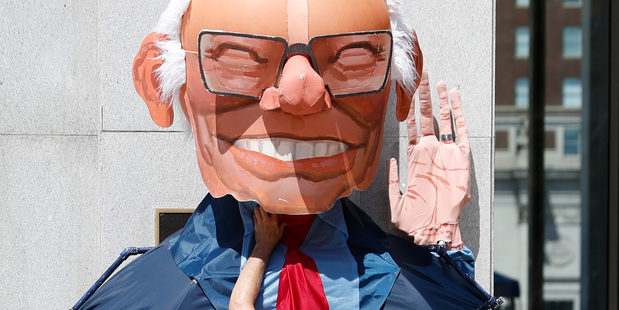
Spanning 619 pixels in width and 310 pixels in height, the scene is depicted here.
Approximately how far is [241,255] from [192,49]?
0.58m

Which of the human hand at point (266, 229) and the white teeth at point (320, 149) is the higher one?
the white teeth at point (320, 149)

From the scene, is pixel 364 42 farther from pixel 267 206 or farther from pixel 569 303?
pixel 569 303

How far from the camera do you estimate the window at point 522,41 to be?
5.03 meters

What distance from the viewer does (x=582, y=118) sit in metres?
4.88

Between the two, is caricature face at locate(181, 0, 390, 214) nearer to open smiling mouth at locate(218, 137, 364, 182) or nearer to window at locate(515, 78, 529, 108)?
open smiling mouth at locate(218, 137, 364, 182)

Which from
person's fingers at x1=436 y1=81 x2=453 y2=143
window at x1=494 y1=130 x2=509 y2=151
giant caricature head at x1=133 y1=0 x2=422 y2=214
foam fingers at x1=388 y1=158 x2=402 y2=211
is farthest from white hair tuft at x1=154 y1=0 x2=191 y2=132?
window at x1=494 y1=130 x2=509 y2=151

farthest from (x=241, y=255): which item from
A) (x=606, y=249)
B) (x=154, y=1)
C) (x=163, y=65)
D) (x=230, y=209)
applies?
(x=606, y=249)

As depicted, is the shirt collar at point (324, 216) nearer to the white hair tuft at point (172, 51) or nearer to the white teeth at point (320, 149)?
the white teeth at point (320, 149)

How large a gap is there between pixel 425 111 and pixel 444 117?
8cm

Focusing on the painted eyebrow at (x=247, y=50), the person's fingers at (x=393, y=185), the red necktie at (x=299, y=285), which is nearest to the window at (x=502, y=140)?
the person's fingers at (x=393, y=185)

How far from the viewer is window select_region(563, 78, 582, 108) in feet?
16.4

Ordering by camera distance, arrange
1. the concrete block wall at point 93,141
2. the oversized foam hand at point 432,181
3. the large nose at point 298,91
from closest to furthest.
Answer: the large nose at point 298,91, the oversized foam hand at point 432,181, the concrete block wall at point 93,141

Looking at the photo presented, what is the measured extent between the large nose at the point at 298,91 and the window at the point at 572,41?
3600 millimetres

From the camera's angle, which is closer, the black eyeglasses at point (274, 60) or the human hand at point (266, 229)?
the black eyeglasses at point (274, 60)
